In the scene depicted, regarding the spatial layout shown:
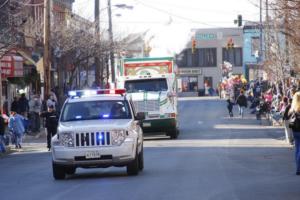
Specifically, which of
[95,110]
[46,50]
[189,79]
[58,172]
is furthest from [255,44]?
[58,172]

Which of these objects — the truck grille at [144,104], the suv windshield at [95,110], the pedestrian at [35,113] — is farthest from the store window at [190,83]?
the suv windshield at [95,110]

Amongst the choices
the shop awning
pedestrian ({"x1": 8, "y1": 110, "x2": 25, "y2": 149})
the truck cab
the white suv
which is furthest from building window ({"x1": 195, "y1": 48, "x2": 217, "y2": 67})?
the white suv

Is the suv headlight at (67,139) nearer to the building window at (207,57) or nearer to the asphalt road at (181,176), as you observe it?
the asphalt road at (181,176)

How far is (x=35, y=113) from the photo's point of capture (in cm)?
4269

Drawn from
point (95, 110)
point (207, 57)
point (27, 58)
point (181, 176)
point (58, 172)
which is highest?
point (207, 57)

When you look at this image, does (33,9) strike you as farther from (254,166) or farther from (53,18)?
(254,166)

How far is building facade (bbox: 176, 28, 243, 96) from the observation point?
122 m

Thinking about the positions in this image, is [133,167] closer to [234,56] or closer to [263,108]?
[263,108]

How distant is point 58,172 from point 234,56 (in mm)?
106442

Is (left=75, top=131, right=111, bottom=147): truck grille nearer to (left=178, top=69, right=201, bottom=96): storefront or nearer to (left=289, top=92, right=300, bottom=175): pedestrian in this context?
(left=289, top=92, right=300, bottom=175): pedestrian

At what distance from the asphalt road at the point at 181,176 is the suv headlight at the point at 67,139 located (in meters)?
0.81

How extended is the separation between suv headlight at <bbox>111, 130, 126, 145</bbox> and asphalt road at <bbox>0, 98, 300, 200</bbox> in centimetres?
81

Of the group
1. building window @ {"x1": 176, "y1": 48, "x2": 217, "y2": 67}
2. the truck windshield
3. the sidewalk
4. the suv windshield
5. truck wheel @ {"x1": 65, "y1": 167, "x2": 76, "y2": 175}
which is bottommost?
the sidewalk

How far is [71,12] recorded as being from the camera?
2500 inches
